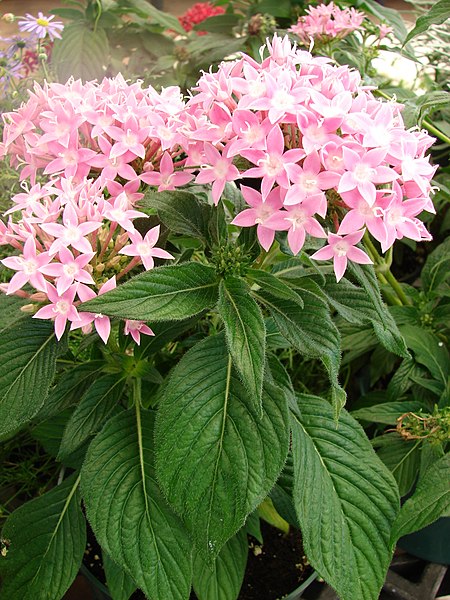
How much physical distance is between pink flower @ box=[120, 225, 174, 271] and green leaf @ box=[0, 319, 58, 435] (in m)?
0.13

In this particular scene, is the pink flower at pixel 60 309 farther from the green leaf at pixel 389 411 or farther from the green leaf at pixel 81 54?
the green leaf at pixel 81 54

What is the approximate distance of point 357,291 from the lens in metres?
0.67

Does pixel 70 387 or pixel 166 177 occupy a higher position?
pixel 166 177

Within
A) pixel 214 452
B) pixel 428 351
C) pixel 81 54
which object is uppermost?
pixel 81 54

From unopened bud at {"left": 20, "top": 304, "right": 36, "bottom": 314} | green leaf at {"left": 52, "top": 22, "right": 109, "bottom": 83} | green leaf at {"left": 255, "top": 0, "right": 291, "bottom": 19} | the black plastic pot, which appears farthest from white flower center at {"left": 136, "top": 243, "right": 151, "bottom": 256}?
green leaf at {"left": 255, "top": 0, "right": 291, "bottom": 19}

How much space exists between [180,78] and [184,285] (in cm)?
92

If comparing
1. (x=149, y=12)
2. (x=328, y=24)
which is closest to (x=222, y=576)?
(x=328, y=24)

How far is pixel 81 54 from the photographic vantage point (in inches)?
51.3

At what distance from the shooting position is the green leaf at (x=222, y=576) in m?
0.76

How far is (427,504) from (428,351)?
0.32 metres

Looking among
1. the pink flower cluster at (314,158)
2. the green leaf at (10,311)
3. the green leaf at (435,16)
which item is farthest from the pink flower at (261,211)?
the green leaf at (435,16)

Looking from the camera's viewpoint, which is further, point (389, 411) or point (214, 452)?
point (389, 411)

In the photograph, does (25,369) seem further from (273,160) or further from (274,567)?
(274,567)

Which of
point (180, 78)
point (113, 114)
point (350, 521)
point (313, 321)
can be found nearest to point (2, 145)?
point (113, 114)
